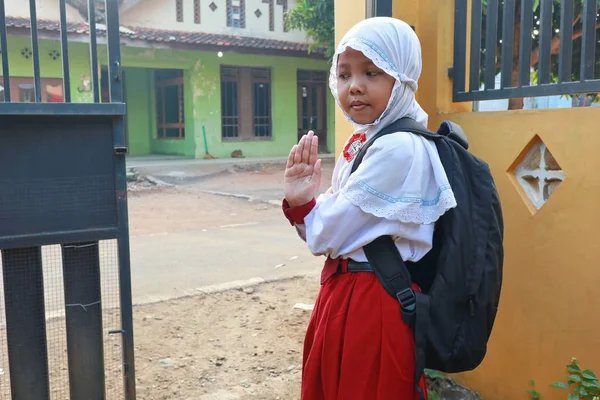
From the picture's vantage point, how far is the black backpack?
146 centimetres

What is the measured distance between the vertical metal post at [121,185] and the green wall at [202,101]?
41.9 feet

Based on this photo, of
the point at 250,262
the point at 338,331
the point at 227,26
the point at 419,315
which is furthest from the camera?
the point at 227,26

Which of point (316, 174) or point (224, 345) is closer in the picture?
point (316, 174)

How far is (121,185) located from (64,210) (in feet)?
0.79

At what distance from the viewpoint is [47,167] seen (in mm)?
2221

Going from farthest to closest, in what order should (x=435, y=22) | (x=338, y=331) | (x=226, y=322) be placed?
(x=226, y=322) → (x=435, y=22) → (x=338, y=331)

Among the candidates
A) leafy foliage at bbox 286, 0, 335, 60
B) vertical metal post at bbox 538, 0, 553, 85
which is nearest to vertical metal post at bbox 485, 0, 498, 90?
vertical metal post at bbox 538, 0, 553, 85

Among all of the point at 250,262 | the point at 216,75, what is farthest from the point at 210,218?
the point at 216,75

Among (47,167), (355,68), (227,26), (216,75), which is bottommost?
(47,167)

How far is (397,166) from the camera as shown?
4.67 feet

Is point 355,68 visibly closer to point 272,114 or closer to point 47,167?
point 47,167

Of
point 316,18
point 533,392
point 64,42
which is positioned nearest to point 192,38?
point 316,18

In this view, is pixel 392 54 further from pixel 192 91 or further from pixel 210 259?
pixel 192 91

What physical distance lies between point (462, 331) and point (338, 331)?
13.2 inches
